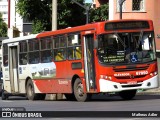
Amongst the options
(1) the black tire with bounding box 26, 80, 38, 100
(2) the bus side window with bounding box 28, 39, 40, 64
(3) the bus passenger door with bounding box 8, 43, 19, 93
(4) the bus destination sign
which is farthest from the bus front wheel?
Answer: (3) the bus passenger door with bounding box 8, 43, 19, 93

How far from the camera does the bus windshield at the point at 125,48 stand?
71.9ft

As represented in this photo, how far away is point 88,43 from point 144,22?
2.33 metres

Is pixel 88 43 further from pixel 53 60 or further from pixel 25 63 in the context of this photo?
pixel 25 63

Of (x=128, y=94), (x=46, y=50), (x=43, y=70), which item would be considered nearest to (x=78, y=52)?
(x=46, y=50)

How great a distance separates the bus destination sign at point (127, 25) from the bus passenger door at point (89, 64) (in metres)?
0.81

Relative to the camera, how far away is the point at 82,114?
41.0 ft

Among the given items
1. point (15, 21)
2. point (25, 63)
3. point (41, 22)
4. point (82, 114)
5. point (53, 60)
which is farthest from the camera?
point (15, 21)

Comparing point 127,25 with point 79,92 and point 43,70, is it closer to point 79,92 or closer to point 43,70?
point 79,92

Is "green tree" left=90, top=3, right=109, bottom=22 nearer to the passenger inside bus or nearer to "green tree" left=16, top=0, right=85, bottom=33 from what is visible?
"green tree" left=16, top=0, right=85, bottom=33

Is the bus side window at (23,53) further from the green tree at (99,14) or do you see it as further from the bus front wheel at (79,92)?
the green tree at (99,14)

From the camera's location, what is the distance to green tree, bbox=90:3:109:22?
158 ft

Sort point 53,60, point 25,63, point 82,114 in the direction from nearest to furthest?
point 82,114
point 53,60
point 25,63

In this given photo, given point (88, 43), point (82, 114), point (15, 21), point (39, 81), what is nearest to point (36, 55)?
point (39, 81)

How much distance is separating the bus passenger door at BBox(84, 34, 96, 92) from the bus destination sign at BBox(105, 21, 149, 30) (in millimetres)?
810
